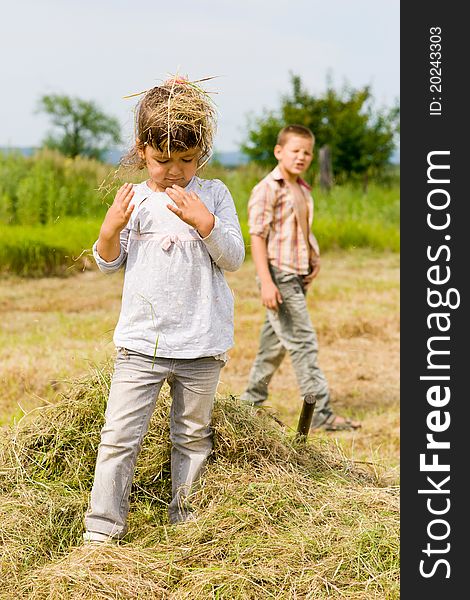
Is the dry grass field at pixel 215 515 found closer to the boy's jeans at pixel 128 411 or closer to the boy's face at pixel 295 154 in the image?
the boy's jeans at pixel 128 411

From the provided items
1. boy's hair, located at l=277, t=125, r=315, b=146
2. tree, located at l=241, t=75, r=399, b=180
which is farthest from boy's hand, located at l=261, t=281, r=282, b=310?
tree, located at l=241, t=75, r=399, b=180

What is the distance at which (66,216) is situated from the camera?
11.5 metres

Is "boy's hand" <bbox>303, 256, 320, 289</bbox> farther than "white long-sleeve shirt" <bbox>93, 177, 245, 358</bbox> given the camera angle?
Yes

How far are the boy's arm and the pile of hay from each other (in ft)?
4.61

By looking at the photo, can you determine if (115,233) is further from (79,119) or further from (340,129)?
(79,119)

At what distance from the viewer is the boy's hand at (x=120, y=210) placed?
3.07 metres

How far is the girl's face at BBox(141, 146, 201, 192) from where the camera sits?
313 cm

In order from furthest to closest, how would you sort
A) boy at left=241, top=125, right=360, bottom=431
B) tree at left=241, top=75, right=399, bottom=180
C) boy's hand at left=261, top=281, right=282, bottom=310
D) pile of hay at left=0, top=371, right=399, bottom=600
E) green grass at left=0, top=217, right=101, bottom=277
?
tree at left=241, top=75, right=399, bottom=180 → green grass at left=0, top=217, right=101, bottom=277 → boy at left=241, top=125, right=360, bottom=431 → boy's hand at left=261, top=281, right=282, bottom=310 → pile of hay at left=0, top=371, right=399, bottom=600

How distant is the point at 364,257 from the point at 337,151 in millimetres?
10014

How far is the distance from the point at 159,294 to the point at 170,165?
0.45 meters

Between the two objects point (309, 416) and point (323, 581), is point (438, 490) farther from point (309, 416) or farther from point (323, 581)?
point (309, 416)

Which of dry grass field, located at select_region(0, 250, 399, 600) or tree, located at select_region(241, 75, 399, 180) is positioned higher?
tree, located at select_region(241, 75, 399, 180)

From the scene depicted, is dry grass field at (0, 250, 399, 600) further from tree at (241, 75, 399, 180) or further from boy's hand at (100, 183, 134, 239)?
tree at (241, 75, 399, 180)

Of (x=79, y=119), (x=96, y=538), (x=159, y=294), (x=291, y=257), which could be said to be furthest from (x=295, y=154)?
(x=79, y=119)
